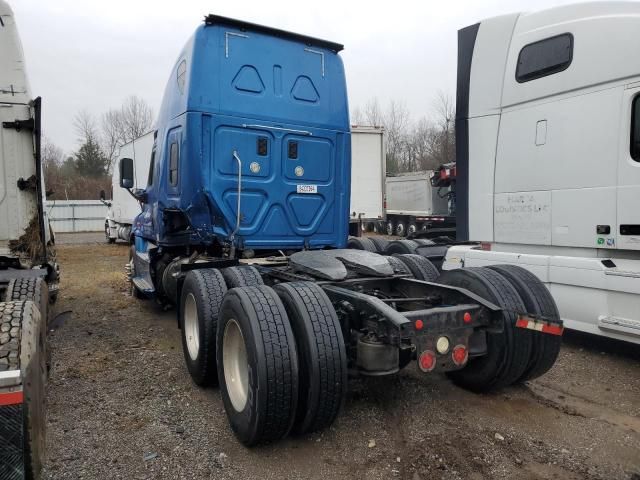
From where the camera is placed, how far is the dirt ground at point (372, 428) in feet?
10.2

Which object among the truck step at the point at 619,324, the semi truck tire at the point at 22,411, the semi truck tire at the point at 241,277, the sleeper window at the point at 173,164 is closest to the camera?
the semi truck tire at the point at 22,411

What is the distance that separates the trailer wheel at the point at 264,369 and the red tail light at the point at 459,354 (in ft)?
3.59

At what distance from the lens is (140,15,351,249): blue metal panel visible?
5570 mm

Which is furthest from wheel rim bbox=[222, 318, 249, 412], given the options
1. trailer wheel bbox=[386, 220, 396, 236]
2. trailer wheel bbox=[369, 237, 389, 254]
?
trailer wheel bbox=[386, 220, 396, 236]

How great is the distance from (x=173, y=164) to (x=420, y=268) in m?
3.26

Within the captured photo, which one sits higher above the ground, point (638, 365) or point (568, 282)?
point (568, 282)

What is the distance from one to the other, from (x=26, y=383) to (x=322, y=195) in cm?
454

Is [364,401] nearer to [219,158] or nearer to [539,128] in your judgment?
[219,158]

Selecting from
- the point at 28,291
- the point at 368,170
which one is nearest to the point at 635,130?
the point at 28,291

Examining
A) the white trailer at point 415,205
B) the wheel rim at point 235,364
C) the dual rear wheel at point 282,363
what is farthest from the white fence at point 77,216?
the dual rear wheel at point 282,363

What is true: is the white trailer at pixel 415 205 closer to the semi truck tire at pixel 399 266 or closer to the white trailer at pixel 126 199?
the white trailer at pixel 126 199

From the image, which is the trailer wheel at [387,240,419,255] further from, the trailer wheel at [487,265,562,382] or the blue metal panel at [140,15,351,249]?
the trailer wheel at [487,265,562,382]

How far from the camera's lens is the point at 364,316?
349cm

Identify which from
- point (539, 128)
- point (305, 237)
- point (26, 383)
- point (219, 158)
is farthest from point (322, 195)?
point (26, 383)
